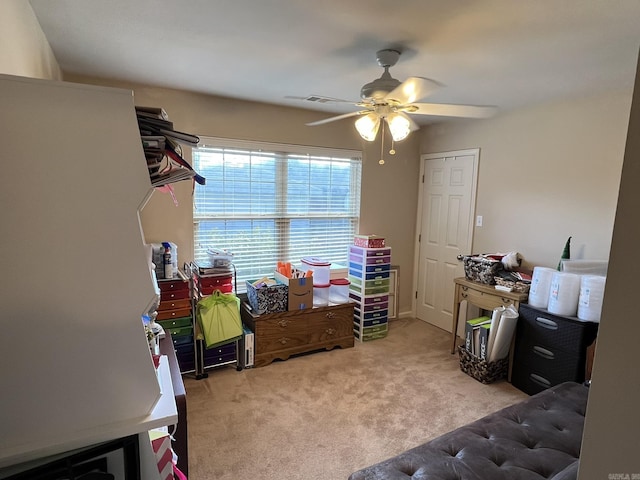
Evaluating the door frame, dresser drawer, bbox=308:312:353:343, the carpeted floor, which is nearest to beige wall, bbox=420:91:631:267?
the door frame

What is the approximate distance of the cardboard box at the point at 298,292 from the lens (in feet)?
10.9

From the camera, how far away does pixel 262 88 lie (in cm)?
298

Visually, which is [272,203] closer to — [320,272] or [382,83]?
[320,272]

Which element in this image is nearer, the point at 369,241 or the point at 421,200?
the point at 369,241

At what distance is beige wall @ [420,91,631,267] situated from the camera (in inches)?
112

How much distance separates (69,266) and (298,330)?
2.69 m

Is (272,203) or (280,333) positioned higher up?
(272,203)

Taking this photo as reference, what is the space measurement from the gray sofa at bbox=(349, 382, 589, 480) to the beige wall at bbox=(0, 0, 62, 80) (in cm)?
215

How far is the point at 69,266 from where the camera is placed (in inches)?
34.1

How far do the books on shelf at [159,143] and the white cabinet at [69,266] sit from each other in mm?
101

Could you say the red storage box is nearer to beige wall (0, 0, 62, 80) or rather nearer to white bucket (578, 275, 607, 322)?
white bucket (578, 275, 607, 322)

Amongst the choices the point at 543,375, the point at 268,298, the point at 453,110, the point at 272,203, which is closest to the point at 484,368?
the point at 543,375

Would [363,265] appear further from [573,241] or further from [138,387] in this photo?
[138,387]

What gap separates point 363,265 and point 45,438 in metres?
3.17
